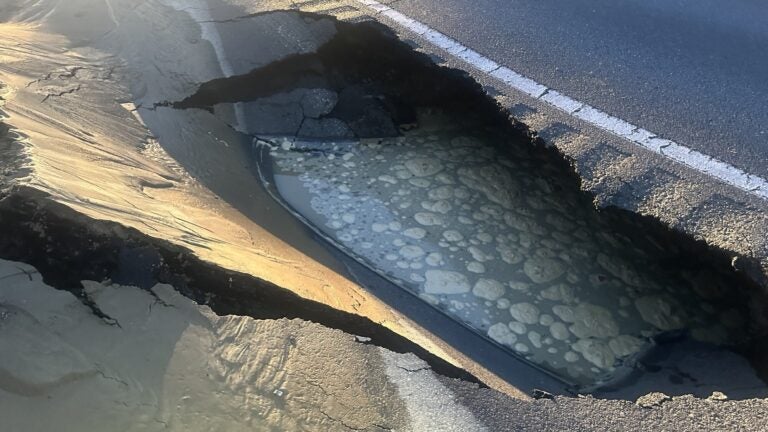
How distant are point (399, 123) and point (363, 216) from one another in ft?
2.94

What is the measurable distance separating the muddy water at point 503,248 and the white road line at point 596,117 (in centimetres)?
40

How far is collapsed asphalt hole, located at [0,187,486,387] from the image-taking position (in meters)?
2.34

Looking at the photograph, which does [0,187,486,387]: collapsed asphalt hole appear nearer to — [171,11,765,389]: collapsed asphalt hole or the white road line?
[171,11,765,389]: collapsed asphalt hole

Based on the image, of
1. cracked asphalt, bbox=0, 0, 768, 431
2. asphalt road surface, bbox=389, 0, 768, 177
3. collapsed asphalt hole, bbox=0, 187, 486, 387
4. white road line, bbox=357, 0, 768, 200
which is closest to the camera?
cracked asphalt, bbox=0, 0, 768, 431

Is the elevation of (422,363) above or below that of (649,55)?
below

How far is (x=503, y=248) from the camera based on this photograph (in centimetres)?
387

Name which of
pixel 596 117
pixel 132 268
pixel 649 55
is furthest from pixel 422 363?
pixel 649 55

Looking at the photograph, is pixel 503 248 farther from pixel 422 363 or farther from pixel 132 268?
pixel 132 268

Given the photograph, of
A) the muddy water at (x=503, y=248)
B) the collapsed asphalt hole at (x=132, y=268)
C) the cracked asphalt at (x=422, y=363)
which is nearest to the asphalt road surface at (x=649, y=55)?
the cracked asphalt at (x=422, y=363)

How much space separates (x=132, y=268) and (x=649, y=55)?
361cm

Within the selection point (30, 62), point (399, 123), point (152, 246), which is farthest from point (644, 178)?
point (30, 62)

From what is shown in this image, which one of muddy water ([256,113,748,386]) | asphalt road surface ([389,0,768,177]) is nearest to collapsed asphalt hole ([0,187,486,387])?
muddy water ([256,113,748,386])

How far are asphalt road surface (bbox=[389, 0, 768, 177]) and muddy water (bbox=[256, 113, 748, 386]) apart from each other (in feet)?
1.99

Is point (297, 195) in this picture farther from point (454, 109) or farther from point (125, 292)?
point (125, 292)
